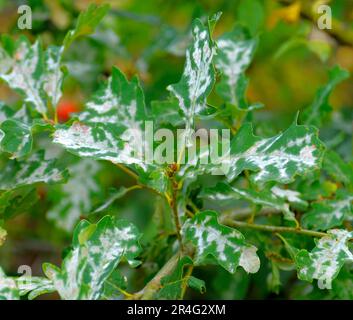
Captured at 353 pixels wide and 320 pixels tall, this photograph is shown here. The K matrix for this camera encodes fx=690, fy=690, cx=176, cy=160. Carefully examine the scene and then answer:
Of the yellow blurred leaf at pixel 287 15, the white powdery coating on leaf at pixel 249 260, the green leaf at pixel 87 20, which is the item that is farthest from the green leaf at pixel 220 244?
the yellow blurred leaf at pixel 287 15

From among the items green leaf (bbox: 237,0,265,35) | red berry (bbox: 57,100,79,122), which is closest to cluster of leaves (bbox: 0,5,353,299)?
green leaf (bbox: 237,0,265,35)

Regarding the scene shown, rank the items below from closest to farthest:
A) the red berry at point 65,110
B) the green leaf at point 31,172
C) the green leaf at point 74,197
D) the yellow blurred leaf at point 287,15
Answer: the green leaf at point 31,172, the green leaf at point 74,197, the yellow blurred leaf at point 287,15, the red berry at point 65,110

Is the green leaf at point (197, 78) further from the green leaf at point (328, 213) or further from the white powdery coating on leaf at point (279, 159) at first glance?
the green leaf at point (328, 213)

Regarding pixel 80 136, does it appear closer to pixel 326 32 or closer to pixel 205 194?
pixel 205 194

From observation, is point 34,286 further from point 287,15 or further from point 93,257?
point 287,15

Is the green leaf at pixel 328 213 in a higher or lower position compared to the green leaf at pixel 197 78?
lower

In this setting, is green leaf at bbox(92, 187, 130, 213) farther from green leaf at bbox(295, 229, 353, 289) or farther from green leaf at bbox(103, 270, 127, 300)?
green leaf at bbox(295, 229, 353, 289)
